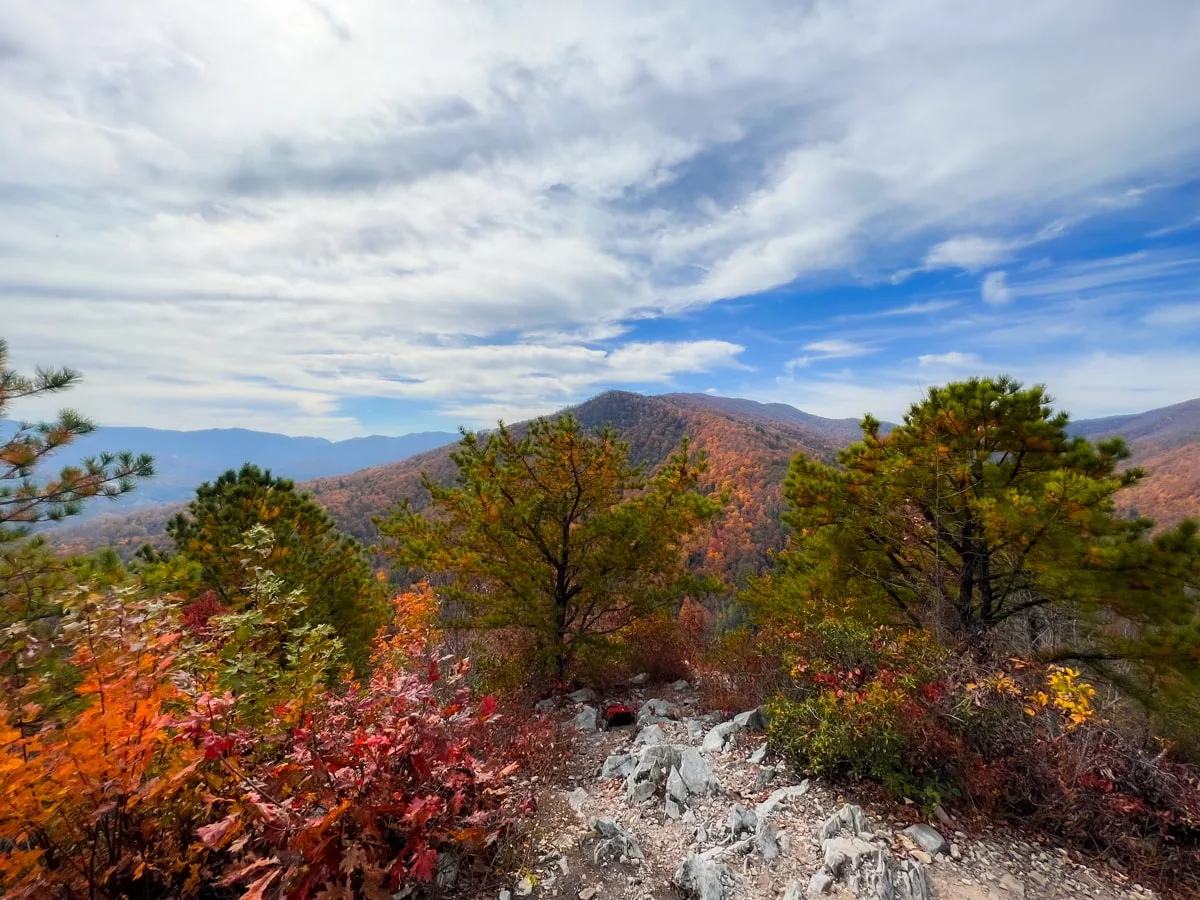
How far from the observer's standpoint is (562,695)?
9.46m

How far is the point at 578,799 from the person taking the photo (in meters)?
4.95

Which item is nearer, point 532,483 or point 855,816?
point 855,816

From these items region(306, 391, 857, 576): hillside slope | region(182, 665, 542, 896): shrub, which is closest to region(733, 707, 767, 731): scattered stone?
region(182, 665, 542, 896): shrub

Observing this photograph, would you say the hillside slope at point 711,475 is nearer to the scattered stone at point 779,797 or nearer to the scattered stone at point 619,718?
the scattered stone at point 619,718

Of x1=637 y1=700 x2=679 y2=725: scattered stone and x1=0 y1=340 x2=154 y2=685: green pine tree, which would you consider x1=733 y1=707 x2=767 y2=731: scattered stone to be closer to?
x1=637 y1=700 x2=679 y2=725: scattered stone

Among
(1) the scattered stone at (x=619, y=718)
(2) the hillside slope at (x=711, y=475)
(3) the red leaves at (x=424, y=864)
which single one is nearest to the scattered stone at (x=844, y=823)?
(3) the red leaves at (x=424, y=864)

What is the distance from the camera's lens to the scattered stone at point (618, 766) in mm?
5531

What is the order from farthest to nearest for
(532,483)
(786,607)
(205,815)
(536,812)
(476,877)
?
(786,607) < (532,483) < (536,812) < (476,877) < (205,815)

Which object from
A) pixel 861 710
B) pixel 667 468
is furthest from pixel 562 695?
pixel 861 710

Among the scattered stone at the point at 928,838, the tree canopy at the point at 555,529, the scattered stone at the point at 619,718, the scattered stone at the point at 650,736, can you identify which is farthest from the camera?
the tree canopy at the point at 555,529

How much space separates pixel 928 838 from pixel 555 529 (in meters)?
6.48

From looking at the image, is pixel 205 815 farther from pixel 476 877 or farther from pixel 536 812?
pixel 536 812

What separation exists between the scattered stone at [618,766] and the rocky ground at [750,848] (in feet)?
0.12

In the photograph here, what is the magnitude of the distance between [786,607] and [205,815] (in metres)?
9.68
